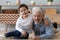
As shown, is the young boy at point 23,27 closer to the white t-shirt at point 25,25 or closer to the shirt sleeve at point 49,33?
the white t-shirt at point 25,25

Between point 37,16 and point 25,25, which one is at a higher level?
point 37,16

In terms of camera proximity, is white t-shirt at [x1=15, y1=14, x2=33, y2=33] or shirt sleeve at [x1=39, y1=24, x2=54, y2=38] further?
white t-shirt at [x1=15, y1=14, x2=33, y2=33]

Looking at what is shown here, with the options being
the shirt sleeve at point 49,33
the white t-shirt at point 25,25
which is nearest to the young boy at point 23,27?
the white t-shirt at point 25,25

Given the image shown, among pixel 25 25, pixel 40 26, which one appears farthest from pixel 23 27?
pixel 40 26

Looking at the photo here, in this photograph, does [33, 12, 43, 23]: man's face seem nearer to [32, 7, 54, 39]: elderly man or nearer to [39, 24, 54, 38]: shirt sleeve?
[32, 7, 54, 39]: elderly man

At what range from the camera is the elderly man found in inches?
79.6

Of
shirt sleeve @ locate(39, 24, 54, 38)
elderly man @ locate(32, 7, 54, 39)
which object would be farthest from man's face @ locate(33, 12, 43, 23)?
shirt sleeve @ locate(39, 24, 54, 38)

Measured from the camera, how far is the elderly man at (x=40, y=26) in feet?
6.63

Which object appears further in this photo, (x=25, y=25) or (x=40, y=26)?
(x=25, y=25)

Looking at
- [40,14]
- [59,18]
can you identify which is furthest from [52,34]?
[59,18]

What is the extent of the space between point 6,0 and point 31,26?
11.3ft

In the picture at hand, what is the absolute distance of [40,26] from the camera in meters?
2.12

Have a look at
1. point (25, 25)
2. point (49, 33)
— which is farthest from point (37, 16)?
point (25, 25)

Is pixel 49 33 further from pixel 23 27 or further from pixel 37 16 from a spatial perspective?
pixel 23 27
